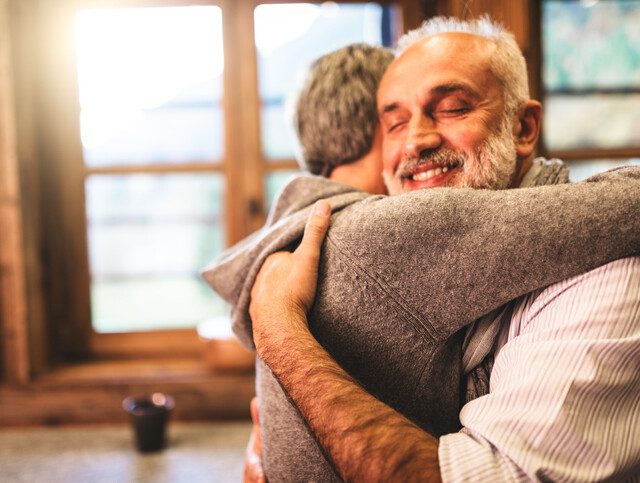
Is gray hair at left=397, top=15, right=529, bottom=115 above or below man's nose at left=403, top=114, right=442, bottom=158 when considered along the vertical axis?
above

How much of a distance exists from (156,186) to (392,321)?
1942 millimetres

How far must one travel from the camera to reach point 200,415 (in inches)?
87.3

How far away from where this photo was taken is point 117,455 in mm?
1932

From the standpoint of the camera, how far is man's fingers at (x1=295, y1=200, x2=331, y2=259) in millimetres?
812

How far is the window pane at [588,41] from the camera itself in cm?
231

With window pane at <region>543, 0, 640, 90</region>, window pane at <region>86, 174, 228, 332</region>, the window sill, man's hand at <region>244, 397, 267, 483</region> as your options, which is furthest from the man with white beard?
window pane at <region>543, 0, 640, 90</region>

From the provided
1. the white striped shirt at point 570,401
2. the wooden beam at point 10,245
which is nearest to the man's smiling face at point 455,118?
the white striped shirt at point 570,401

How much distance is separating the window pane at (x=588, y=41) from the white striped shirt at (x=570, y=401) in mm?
1993

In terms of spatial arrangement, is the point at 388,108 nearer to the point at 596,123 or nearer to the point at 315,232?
the point at 315,232

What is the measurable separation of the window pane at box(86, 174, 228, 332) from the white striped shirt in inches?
76.6

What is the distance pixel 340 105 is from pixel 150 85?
158 centimetres

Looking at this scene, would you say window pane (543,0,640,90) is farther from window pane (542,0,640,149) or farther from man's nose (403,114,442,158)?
man's nose (403,114,442,158)

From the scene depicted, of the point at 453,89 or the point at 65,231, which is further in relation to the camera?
the point at 65,231

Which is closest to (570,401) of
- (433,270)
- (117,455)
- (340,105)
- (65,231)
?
(433,270)
